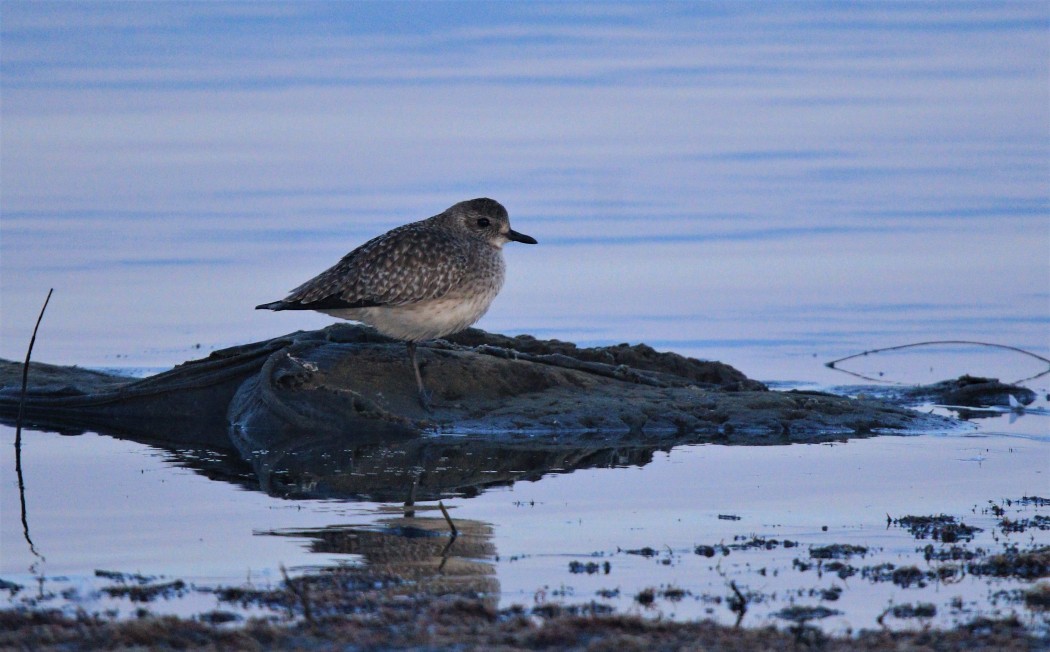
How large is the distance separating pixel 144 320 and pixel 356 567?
10042mm

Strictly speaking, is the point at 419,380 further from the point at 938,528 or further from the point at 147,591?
the point at 147,591

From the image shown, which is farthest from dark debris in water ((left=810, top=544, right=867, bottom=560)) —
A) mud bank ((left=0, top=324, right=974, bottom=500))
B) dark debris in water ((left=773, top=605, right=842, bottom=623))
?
mud bank ((left=0, top=324, right=974, bottom=500))

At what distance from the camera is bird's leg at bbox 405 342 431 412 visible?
40.0 feet

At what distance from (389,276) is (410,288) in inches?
8.2

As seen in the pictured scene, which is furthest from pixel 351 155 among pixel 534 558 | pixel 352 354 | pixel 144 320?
pixel 534 558

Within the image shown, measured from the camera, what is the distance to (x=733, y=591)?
7797mm

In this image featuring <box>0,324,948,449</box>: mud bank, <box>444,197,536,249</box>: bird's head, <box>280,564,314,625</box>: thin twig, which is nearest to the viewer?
<box>280,564,314,625</box>: thin twig

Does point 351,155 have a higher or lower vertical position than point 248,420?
higher

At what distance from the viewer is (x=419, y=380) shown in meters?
12.3

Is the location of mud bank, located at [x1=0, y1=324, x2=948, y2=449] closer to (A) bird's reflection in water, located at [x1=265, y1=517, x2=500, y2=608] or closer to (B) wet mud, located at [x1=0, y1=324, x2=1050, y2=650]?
(B) wet mud, located at [x1=0, y1=324, x2=1050, y2=650]

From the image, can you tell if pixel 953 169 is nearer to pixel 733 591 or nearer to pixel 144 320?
pixel 144 320

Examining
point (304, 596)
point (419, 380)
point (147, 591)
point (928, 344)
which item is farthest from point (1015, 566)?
point (928, 344)

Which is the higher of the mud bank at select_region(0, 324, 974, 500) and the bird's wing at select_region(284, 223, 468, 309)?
the bird's wing at select_region(284, 223, 468, 309)

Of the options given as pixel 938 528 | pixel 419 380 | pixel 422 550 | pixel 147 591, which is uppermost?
pixel 419 380
